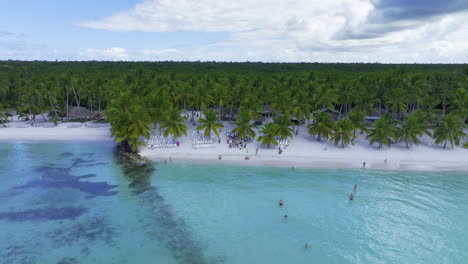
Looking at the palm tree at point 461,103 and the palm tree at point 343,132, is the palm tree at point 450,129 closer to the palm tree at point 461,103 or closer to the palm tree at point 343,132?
the palm tree at point 461,103

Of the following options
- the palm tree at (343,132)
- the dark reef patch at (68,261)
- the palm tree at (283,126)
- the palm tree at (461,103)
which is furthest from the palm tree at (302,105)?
the dark reef patch at (68,261)

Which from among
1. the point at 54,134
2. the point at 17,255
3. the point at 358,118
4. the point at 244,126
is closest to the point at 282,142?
the point at 244,126

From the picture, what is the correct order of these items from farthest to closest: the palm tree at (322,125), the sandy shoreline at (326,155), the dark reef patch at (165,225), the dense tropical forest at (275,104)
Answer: the palm tree at (322,125), the dense tropical forest at (275,104), the sandy shoreline at (326,155), the dark reef patch at (165,225)

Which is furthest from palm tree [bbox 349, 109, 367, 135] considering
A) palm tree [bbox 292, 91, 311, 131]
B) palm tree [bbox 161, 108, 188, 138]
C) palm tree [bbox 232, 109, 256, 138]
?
palm tree [bbox 161, 108, 188, 138]

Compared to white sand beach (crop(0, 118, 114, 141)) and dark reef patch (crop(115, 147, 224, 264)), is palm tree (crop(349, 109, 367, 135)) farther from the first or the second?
white sand beach (crop(0, 118, 114, 141))

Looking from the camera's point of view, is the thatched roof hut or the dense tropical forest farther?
the thatched roof hut
